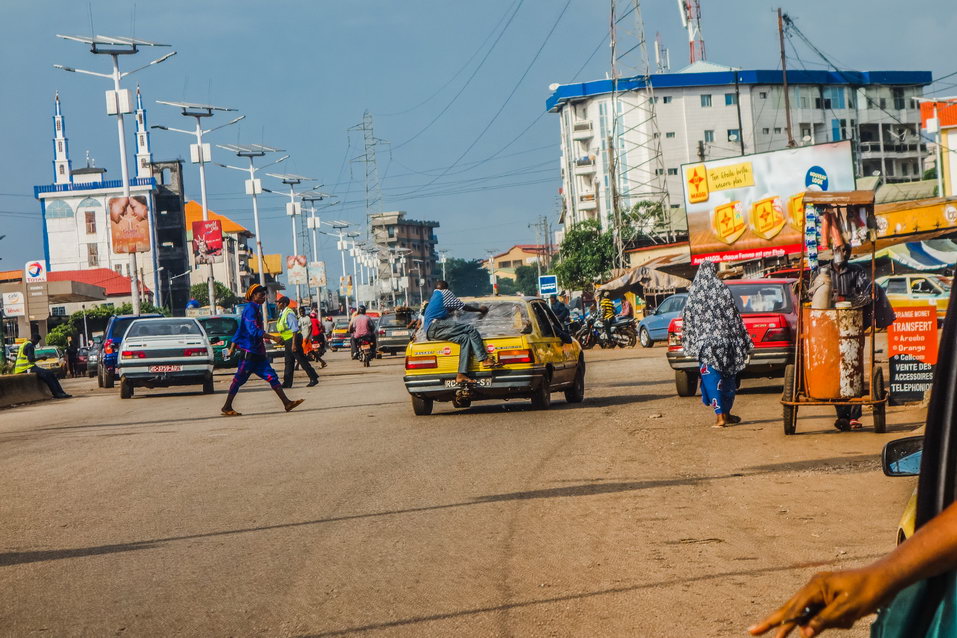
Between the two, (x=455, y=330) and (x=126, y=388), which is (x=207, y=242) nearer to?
(x=126, y=388)

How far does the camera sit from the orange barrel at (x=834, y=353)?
12.1 meters

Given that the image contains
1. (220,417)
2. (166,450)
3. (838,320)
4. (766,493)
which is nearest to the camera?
(766,493)

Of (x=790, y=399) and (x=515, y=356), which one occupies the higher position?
(x=515, y=356)

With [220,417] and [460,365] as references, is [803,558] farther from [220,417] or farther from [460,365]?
[220,417]

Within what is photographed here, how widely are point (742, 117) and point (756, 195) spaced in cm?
7371

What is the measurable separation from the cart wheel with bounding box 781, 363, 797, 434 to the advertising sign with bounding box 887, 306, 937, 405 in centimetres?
238

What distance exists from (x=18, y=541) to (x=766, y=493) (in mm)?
5073

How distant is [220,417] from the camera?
61.7ft

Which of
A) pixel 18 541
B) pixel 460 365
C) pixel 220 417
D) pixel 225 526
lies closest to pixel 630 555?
pixel 225 526

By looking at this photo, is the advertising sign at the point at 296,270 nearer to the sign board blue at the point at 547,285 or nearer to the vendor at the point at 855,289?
the sign board blue at the point at 547,285

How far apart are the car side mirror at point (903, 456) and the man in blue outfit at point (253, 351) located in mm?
16451

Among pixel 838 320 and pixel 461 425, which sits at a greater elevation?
pixel 838 320

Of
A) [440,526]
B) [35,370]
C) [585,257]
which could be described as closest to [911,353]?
[440,526]

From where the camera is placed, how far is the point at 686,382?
18219 millimetres
